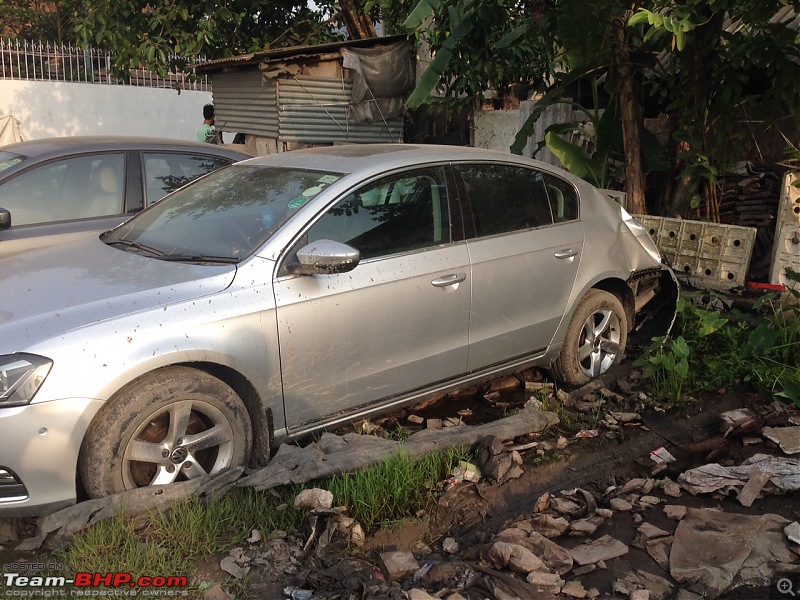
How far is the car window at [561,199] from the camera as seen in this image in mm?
5305

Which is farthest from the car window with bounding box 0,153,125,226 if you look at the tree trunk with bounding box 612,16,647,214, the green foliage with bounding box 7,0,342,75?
the green foliage with bounding box 7,0,342,75

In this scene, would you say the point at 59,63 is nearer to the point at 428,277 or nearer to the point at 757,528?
the point at 428,277

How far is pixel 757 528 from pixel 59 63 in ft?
50.2

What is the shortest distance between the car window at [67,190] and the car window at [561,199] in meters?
3.39

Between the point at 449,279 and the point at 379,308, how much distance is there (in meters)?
0.53

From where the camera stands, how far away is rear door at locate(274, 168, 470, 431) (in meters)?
3.96

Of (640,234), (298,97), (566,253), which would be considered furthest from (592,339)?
(298,97)

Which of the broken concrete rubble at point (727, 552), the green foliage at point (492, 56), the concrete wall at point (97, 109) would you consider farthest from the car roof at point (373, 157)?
the concrete wall at point (97, 109)

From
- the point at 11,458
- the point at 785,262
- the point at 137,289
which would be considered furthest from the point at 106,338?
the point at 785,262

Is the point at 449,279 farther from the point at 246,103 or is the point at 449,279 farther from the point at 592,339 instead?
the point at 246,103

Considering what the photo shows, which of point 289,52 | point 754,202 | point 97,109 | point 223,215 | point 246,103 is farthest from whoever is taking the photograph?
point 97,109

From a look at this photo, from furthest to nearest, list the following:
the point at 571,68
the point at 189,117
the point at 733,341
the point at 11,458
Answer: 1. the point at 189,117
2. the point at 571,68
3. the point at 733,341
4. the point at 11,458

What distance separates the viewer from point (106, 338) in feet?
11.1

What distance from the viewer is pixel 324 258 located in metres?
3.81
